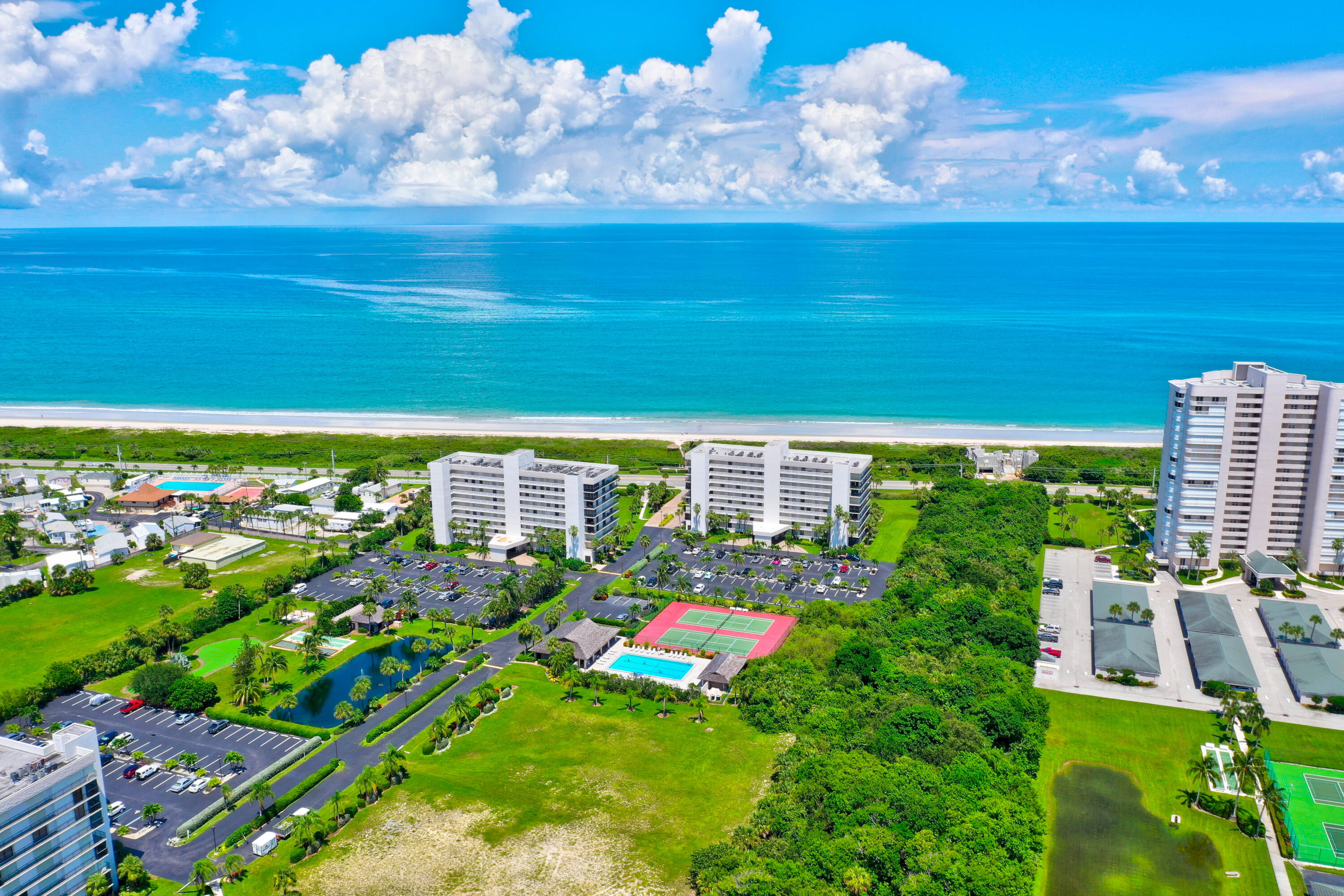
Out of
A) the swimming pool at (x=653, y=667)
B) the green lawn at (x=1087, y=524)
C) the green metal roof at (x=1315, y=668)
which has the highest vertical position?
the green lawn at (x=1087, y=524)

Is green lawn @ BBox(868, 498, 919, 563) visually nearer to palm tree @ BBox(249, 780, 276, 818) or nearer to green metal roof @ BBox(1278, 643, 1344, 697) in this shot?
green metal roof @ BBox(1278, 643, 1344, 697)

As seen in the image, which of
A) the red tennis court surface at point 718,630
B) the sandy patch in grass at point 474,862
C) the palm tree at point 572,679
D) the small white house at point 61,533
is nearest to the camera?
the sandy patch in grass at point 474,862

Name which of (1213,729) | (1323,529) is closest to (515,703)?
(1213,729)

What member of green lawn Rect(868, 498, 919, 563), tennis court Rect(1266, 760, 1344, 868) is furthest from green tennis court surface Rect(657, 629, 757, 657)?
tennis court Rect(1266, 760, 1344, 868)

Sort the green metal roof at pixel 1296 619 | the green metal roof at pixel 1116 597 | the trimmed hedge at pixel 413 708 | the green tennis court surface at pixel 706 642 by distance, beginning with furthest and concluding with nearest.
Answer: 1. the green metal roof at pixel 1116 597
2. the green tennis court surface at pixel 706 642
3. the green metal roof at pixel 1296 619
4. the trimmed hedge at pixel 413 708

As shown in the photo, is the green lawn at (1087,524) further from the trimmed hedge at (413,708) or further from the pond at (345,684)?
the pond at (345,684)

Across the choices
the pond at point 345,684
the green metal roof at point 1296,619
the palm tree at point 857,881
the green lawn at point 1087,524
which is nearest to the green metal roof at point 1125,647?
the green metal roof at point 1296,619

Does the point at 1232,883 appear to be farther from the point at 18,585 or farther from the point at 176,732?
the point at 18,585
